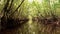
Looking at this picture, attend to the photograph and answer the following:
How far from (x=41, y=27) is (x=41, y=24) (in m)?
0.04

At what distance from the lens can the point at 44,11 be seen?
174cm

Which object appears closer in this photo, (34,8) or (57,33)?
(57,33)

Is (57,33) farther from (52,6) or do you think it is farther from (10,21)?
(10,21)

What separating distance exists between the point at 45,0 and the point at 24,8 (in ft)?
0.88

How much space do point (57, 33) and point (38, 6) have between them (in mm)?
401

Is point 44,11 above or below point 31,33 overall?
above

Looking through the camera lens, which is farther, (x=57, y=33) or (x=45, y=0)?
(x=45, y=0)

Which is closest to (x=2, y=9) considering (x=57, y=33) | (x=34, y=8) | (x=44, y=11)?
(x=34, y=8)

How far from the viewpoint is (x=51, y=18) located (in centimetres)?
171

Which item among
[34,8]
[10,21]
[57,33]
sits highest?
[34,8]

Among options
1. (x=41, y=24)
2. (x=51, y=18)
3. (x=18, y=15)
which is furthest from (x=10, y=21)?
(x=51, y=18)

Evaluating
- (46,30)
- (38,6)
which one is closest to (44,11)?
(38,6)

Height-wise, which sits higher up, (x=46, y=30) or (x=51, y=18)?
(x=51, y=18)

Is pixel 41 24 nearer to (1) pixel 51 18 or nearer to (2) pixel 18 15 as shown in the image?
(1) pixel 51 18
